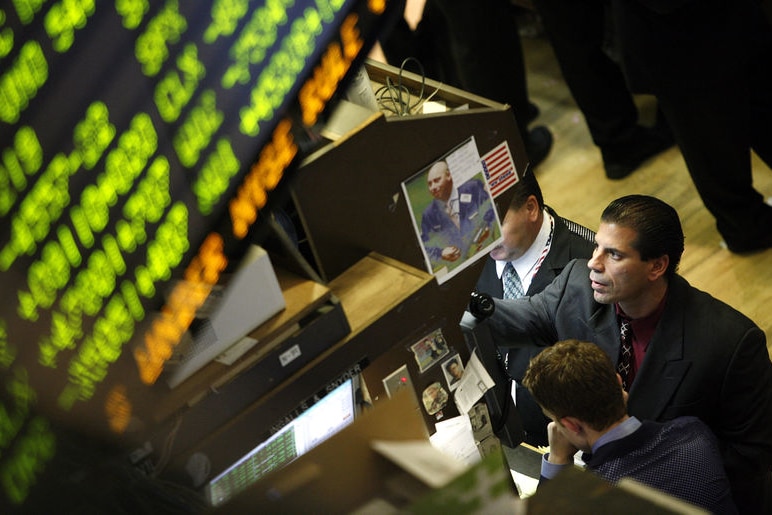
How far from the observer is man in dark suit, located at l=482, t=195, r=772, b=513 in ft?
8.84

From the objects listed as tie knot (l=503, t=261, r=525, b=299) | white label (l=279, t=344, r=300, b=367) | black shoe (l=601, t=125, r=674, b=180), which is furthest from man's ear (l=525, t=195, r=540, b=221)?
black shoe (l=601, t=125, r=674, b=180)

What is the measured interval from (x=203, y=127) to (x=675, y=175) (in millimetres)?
4544

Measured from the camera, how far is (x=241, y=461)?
81.0 inches

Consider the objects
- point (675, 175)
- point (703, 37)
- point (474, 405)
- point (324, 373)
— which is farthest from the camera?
point (675, 175)

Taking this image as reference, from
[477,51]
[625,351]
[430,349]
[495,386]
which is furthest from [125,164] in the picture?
[477,51]

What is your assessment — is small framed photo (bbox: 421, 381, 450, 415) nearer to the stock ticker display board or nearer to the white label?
the white label

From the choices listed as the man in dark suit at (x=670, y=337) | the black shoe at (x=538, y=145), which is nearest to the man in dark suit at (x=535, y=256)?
the man in dark suit at (x=670, y=337)

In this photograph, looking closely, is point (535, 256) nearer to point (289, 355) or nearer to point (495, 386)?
point (495, 386)

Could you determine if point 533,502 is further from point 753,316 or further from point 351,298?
point 753,316

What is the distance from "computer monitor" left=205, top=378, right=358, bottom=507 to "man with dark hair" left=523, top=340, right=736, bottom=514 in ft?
2.02

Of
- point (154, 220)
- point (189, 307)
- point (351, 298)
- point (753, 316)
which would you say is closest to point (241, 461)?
point (351, 298)

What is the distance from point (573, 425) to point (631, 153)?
306 cm

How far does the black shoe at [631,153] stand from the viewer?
5293 mm

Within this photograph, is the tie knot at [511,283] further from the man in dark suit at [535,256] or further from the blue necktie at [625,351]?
the blue necktie at [625,351]
